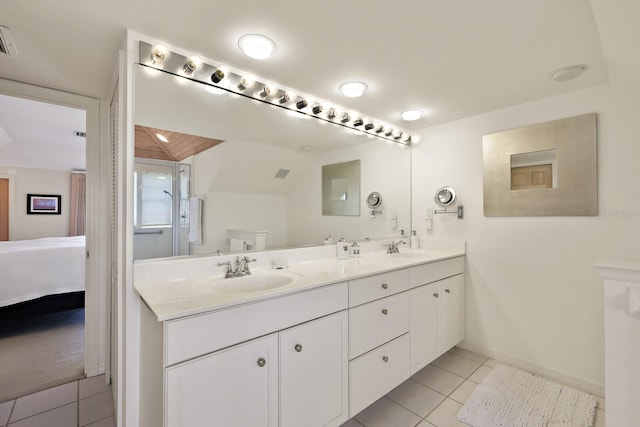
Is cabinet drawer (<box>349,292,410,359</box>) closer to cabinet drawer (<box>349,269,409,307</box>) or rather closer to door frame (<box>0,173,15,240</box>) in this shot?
cabinet drawer (<box>349,269,409,307</box>)

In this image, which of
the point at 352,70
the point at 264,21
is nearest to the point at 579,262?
the point at 352,70

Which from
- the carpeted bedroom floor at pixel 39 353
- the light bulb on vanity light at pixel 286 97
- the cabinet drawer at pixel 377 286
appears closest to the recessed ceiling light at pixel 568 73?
the cabinet drawer at pixel 377 286

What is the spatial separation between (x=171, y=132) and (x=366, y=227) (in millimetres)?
1746

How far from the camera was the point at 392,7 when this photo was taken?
1214 millimetres

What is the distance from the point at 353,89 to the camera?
197 centimetres

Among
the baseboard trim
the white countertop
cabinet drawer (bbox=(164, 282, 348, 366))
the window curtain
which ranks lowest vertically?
the baseboard trim

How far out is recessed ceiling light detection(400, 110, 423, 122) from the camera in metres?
2.46

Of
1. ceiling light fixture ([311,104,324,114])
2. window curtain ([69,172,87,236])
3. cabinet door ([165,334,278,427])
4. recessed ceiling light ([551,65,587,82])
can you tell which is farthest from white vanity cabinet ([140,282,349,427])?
window curtain ([69,172,87,236])

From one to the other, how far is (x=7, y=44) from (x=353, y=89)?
1877 millimetres

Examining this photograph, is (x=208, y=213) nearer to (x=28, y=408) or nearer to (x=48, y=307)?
(x=28, y=408)

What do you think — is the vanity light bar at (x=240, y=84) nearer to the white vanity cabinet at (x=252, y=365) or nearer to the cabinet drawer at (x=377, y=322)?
the white vanity cabinet at (x=252, y=365)

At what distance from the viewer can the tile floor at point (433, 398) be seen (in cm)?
172

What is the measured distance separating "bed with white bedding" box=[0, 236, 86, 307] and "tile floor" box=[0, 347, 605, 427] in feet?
4.43

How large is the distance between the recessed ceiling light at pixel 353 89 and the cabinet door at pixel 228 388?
5.29 feet
